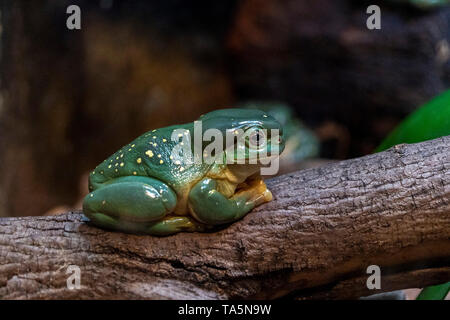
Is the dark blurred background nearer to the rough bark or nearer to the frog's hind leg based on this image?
the rough bark

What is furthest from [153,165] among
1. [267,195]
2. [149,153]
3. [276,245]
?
[276,245]

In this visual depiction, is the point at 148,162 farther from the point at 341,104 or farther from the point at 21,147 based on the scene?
the point at 341,104

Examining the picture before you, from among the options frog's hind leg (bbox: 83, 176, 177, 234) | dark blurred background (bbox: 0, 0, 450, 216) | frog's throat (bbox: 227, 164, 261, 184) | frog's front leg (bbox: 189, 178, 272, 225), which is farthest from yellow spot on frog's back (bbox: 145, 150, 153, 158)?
dark blurred background (bbox: 0, 0, 450, 216)

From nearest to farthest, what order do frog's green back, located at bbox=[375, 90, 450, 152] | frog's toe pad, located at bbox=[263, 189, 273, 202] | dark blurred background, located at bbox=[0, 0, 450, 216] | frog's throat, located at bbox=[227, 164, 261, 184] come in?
1. frog's throat, located at bbox=[227, 164, 261, 184]
2. frog's toe pad, located at bbox=[263, 189, 273, 202]
3. frog's green back, located at bbox=[375, 90, 450, 152]
4. dark blurred background, located at bbox=[0, 0, 450, 216]

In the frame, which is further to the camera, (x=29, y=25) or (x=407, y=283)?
(x=29, y=25)

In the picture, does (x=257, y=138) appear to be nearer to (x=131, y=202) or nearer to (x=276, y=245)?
(x=276, y=245)

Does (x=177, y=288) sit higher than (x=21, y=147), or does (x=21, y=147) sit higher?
(x=21, y=147)
